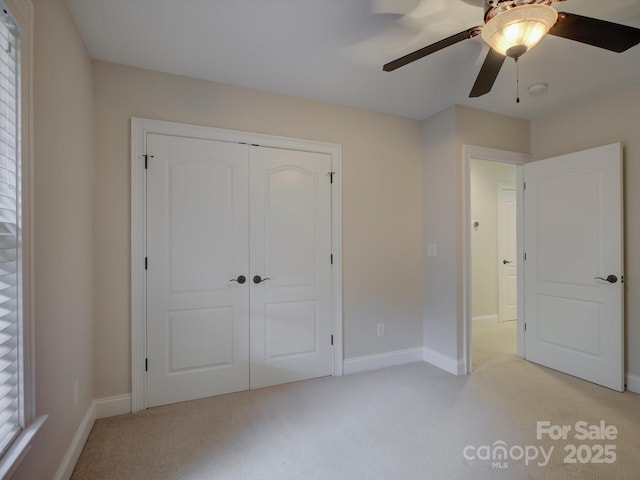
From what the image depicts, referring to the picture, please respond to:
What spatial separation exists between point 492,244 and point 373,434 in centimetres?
374

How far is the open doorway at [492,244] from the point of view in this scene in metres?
4.71

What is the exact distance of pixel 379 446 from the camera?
6.41 ft

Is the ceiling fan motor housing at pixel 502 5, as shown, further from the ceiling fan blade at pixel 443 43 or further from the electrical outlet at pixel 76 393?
the electrical outlet at pixel 76 393

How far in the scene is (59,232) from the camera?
5.32 ft

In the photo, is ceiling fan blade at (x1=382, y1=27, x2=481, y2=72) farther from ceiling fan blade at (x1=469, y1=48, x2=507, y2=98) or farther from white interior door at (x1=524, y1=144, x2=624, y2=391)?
white interior door at (x1=524, y1=144, x2=624, y2=391)

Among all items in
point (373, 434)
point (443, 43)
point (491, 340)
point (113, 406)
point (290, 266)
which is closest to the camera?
point (443, 43)

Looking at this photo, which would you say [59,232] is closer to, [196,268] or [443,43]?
[196,268]

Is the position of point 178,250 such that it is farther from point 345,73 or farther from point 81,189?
point 345,73

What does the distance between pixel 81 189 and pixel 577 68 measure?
357 cm

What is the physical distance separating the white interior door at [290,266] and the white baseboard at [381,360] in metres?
0.24

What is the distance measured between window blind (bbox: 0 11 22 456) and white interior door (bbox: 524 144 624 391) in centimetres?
388

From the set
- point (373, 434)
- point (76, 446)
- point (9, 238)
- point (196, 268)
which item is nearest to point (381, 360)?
point (373, 434)

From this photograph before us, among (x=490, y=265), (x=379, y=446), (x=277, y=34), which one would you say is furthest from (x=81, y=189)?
(x=490, y=265)

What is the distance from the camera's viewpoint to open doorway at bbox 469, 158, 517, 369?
4.71 metres
